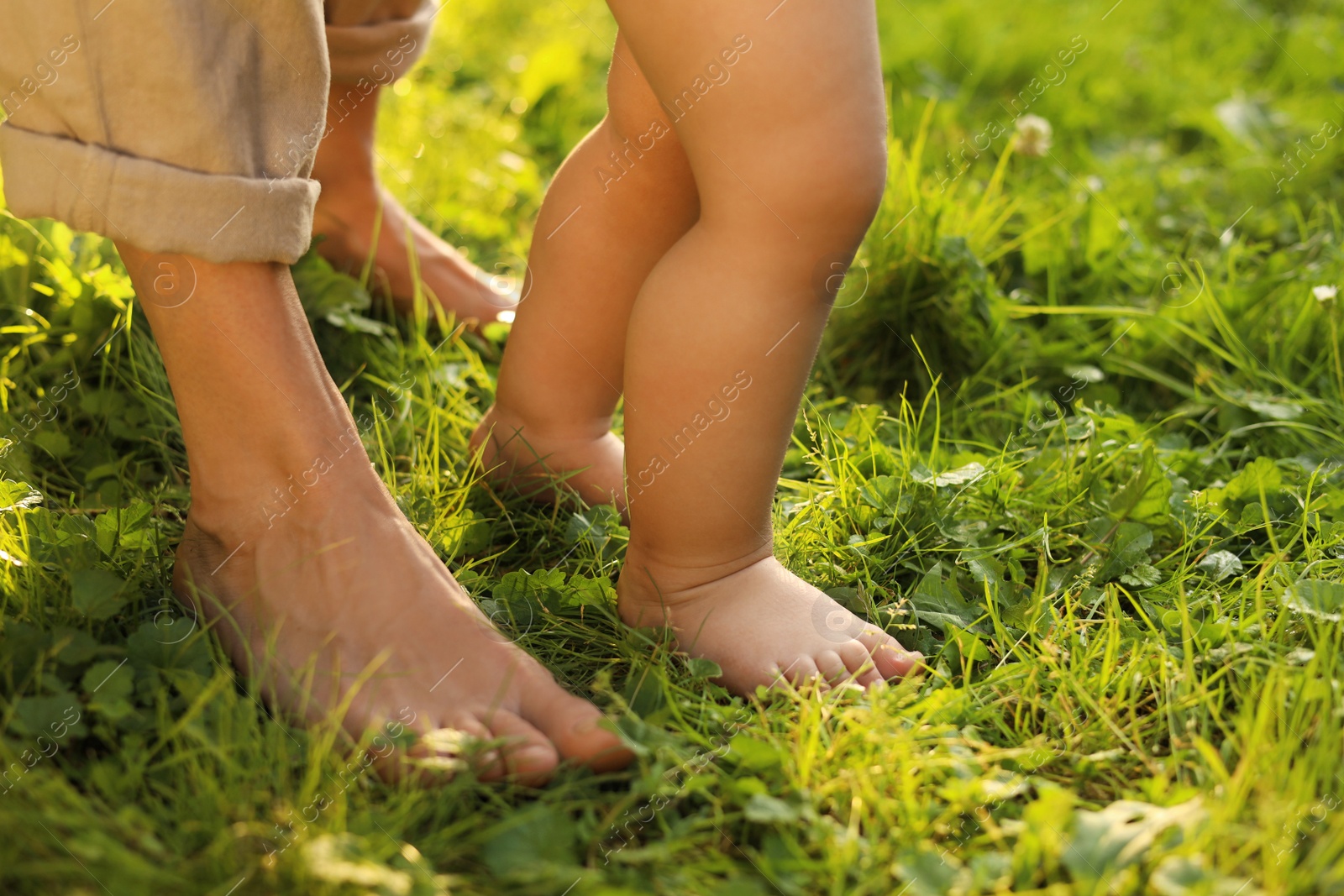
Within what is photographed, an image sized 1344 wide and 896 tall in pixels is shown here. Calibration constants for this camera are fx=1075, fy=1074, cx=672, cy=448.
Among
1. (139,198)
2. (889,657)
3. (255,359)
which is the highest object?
(139,198)

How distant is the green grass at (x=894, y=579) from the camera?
0.91 meters

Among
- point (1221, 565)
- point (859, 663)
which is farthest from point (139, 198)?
point (1221, 565)

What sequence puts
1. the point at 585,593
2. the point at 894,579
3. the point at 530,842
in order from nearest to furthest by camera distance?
the point at 530,842 → the point at 585,593 → the point at 894,579

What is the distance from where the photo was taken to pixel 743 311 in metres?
1.10

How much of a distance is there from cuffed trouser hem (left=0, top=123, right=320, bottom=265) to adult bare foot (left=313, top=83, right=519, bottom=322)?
0.82m

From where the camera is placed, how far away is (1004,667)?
3.94ft

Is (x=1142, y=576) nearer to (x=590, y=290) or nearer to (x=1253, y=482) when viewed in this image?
(x=1253, y=482)

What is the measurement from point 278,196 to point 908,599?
0.85 m

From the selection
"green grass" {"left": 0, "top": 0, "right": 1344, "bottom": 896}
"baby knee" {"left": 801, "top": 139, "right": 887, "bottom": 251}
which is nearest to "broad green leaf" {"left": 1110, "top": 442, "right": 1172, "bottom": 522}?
"green grass" {"left": 0, "top": 0, "right": 1344, "bottom": 896}

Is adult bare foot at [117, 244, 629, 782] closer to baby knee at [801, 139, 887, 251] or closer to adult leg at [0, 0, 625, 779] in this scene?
adult leg at [0, 0, 625, 779]

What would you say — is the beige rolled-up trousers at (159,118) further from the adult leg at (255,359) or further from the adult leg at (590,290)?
the adult leg at (590,290)

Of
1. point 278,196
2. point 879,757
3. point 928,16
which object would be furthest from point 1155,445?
point 928,16

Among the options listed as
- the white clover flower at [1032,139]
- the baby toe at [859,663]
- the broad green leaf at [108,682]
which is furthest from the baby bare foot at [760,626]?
the white clover flower at [1032,139]

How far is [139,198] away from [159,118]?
8cm
